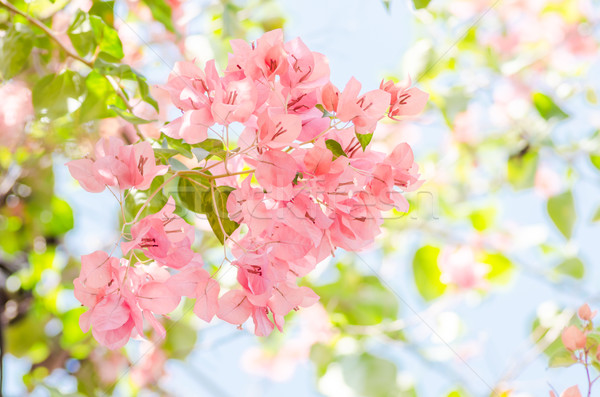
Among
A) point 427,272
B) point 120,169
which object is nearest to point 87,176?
point 120,169

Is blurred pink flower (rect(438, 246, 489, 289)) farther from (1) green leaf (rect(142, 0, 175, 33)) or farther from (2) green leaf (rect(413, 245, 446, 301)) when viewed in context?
(1) green leaf (rect(142, 0, 175, 33))

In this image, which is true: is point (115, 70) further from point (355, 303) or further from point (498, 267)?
point (498, 267)

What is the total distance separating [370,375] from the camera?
2.35 ft

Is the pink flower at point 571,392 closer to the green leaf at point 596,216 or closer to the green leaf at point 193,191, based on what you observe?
the green leaf at point 193,191

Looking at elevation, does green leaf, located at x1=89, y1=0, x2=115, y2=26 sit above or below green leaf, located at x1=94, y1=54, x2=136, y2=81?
above

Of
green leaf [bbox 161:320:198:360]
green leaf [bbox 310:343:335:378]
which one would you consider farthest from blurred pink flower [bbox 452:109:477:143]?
green leaf [bbox 161:320:198:360]

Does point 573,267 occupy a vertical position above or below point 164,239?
below

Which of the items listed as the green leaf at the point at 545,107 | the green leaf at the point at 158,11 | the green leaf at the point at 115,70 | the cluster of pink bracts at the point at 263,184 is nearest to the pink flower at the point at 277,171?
the cluster of pink bracts at the point at 263,184

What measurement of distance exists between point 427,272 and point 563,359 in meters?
0.48

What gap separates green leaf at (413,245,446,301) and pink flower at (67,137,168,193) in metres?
0.62

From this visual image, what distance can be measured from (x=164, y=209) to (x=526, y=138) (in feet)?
2.17

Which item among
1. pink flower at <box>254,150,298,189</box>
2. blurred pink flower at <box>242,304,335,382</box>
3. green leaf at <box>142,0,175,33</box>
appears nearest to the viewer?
pink flower at <box>254,150,298,189</box>

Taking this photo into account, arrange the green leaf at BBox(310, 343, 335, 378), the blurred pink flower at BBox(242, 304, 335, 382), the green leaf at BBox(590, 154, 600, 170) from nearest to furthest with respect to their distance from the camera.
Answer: the green leaf at BBox(590, 154, 600, 170) → the green leaf at BBox(310, 343, 335, 378) → the blurred pink flower at BBox(242, 304, 335, 382)

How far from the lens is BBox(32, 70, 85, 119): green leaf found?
15.9 inches
